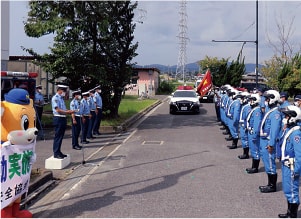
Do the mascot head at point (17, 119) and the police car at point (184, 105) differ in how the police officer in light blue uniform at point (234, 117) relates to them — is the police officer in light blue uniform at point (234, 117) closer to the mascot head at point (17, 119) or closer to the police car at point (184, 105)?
the mascot head at point (17, 119)

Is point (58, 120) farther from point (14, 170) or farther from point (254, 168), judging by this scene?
point (254, 168)

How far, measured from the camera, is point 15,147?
5.07 meters

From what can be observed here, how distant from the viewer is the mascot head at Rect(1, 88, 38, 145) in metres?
4.93

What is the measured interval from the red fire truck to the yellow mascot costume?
6.33 meters

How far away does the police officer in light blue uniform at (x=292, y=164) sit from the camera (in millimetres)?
5383

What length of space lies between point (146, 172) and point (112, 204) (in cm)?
221

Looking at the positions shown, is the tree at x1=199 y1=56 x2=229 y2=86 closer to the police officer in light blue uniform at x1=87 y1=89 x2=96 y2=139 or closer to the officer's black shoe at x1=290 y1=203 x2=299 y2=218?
the police officer in light blue uniform at x1=87 y1=89 x2=96 y2=139

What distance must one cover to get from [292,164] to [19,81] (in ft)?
30.7

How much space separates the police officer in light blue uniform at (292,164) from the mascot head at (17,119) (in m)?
3.67

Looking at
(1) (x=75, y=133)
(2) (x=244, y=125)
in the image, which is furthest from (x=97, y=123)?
(2) (x=244, y=125)

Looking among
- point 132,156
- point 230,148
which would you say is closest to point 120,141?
point 132,156

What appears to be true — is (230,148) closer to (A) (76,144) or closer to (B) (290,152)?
(A) (76,144)

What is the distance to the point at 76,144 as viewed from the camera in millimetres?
11227

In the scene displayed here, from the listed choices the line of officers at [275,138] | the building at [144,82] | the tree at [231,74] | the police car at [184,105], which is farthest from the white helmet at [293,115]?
the building at [144,82]
